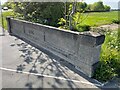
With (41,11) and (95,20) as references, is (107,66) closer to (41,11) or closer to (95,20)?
(41,11)

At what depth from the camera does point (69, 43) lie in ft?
23.5

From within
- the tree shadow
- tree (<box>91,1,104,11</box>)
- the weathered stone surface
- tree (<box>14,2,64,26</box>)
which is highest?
tree (<box>91,1,104,11</box>)

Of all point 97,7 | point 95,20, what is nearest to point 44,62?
point 95,20

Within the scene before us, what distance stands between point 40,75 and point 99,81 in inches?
86.6

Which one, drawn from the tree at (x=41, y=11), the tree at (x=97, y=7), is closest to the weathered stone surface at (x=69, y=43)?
the tree at (x=41, y=11)

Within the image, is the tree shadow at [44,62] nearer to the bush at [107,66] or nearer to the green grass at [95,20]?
the bush at [107,66]

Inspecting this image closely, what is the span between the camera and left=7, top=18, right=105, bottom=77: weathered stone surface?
5910 mm

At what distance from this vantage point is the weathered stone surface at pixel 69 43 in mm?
5910

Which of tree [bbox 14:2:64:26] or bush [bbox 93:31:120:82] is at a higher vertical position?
tree [bbox 14:2:64:26]

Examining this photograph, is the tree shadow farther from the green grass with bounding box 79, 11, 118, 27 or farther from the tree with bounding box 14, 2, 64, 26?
the green grass with bounding box 79, 11, 118, 27

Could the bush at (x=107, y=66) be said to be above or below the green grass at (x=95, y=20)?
below

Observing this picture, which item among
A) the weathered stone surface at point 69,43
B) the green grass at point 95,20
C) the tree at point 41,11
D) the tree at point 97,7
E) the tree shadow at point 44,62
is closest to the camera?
the tree shadow at point 44,62

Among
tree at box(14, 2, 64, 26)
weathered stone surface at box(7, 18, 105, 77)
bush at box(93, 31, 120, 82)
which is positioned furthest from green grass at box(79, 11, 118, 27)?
bush at box(93, 31, 120, 82)

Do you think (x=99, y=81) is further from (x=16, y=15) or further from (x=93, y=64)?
(x=16, y=15)
